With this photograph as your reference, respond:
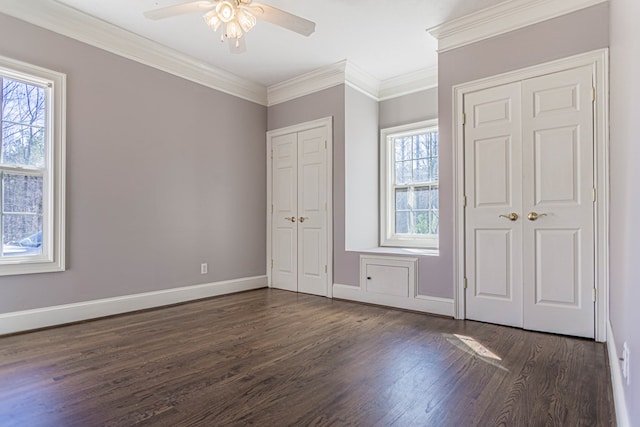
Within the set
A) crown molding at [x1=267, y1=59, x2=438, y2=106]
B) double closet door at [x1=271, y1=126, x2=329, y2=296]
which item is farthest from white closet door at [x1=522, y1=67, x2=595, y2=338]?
double closet door at [x1=271, y1=126, x2=329, y2=296]

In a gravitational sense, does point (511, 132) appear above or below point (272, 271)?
above

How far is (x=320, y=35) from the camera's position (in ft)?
11.9

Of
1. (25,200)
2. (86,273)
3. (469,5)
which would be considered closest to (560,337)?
(469,5)

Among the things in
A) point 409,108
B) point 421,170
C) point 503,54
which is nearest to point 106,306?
point 421,170

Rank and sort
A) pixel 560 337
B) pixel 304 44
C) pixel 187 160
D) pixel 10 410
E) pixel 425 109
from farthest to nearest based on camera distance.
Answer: pixel 425 109 → pixel 187 160 → pixel 304 44 → pixel 560 337 → pixel 10 410

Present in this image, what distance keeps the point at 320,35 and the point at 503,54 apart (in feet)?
5.67

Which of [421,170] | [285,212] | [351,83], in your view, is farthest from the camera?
[285,212]

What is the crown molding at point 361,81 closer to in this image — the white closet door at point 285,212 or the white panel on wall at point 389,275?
the white closet door at point 285,212

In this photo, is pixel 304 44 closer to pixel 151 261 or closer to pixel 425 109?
pixel 425 109

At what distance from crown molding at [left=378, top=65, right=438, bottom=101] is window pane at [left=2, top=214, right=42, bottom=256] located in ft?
13.3

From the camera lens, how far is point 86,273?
331 cm

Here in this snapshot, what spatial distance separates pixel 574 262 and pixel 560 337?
1.95ft

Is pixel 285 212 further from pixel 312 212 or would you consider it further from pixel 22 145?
pixel 22 145

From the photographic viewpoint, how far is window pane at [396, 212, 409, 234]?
462 centimetres
